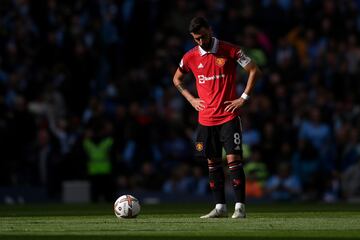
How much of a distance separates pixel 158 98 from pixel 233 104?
44.1ft

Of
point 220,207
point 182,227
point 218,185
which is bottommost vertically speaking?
point 182,227

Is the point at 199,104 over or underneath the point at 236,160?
over

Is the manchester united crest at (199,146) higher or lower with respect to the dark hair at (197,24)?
lower

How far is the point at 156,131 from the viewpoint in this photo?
27.0 m

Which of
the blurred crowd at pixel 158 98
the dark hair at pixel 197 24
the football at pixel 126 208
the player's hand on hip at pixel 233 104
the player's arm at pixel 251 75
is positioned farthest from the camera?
the blurred crowd at pixel 158 98

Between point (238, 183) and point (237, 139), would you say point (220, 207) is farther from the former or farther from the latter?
point (237, 139)

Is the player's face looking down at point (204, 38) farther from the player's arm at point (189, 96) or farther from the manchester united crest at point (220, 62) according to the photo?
the player's arm at point (189, 96)

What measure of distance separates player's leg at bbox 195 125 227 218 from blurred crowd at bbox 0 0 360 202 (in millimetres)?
9887

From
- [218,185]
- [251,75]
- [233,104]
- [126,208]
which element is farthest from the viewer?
[218,185]

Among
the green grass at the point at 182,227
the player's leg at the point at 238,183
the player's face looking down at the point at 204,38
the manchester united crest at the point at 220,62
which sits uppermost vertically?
the player's face looking down at the point at 204,38

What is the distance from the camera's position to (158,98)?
92.1 ft

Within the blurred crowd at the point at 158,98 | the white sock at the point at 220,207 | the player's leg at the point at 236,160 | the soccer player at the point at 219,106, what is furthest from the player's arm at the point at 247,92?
the blurred crowd at the point at 158,98

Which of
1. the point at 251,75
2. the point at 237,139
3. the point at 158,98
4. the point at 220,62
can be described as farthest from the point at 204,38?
the point at 158,98

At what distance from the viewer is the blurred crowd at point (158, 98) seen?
25484 millimetres
